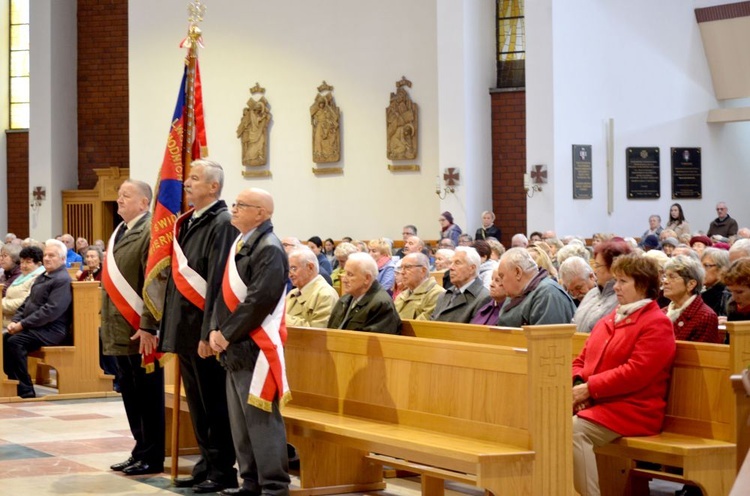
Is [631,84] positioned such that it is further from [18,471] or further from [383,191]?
[18,471]

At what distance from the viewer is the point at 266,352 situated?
226 inches

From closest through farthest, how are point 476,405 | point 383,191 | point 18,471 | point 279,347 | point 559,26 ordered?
point 476,405
point 279,347
point 18,471
point 559,26
point 383,191

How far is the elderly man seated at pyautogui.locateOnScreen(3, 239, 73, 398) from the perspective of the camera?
10.1 metres

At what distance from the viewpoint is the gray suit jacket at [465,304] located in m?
7.28

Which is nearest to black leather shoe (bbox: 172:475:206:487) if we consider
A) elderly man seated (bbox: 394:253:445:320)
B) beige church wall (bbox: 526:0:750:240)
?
elderly man seated (bbox: 394:253:445:320)

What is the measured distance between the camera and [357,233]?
66.4ft

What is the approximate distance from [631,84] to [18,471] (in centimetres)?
1327

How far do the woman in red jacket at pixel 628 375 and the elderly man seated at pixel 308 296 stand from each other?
90.2 inches

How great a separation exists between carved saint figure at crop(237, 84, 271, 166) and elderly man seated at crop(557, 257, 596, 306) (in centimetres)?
1407

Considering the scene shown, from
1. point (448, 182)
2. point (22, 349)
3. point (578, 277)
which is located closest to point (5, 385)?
point (22, 349)

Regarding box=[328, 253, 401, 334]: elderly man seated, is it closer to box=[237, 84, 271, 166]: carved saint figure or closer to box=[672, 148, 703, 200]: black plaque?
box=[672, 148, 703, 200]: black plaque

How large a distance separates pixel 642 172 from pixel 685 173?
2.44ft

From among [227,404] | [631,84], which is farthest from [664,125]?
[227,404]

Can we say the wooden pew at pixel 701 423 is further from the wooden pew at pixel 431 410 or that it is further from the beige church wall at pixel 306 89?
the beige church wall at pixel 306 89
